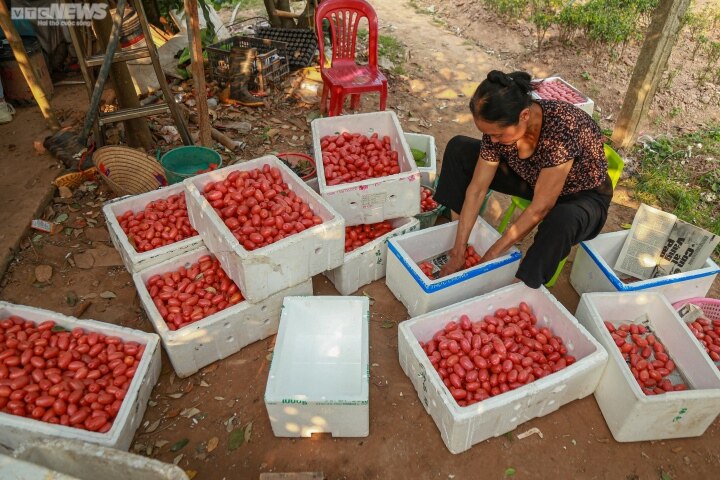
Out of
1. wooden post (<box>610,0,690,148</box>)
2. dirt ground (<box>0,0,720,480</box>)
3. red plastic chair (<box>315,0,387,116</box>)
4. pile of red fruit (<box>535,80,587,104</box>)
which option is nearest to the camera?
dirt ground (<box>0,0,720,480</box>)

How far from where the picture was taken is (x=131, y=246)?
3.30 metres

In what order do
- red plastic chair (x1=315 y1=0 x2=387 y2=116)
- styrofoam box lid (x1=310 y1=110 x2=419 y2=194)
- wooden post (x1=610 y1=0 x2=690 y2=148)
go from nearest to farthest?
styrofoam box lid (x1=310 y1=110 x2=419 y2=194) < wooden post (x1=610 y1=0 x2=690 y2=148) < red plastic chair (x1=315 y1=0 x2=387 y2=116)

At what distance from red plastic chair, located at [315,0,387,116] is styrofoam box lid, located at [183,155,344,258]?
1.92 metres

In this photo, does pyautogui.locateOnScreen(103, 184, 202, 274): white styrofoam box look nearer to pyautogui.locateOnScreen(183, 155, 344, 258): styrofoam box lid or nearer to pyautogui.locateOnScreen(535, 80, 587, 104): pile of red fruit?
pyautogui.locateOnScreen(183, 155, 344, 258): styrofoam box lid

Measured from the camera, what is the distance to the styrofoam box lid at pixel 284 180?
9.50 feet

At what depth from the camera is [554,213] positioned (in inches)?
118

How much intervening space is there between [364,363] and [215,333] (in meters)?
0.97

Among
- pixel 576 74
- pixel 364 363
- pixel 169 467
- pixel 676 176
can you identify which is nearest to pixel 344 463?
pixel 364 363

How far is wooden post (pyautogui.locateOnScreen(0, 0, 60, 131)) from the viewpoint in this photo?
4277 mm

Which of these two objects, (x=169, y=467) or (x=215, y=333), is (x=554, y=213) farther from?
(x=169, y=467)

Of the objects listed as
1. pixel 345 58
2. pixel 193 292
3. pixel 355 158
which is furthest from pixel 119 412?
pixel 345 58

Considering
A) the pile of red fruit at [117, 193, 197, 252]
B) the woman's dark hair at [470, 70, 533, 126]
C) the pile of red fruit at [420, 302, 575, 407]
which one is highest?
the woman's dark hair at [470, 70, 533, 126]

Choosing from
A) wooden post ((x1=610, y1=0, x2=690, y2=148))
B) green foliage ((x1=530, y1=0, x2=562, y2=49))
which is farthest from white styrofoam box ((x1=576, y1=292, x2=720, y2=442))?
green foliage ((x1=530, y1=0, x2=562, y2=49))

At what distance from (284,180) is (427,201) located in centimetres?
127
